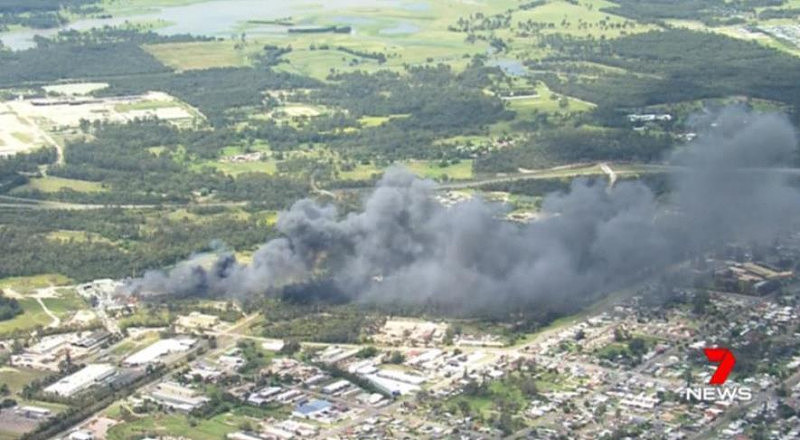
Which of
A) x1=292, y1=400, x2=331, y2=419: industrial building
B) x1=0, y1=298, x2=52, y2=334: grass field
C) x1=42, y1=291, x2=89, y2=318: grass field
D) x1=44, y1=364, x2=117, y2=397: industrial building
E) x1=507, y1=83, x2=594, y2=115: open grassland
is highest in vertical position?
x1=507, y1=83, x2=594, y2=115: open grassland

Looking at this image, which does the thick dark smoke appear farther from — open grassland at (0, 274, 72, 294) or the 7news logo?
the 7news logo

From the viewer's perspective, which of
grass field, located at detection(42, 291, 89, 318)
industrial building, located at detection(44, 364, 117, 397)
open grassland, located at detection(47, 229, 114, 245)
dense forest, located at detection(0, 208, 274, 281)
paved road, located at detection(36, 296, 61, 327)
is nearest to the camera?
industrial building, located at detection(44, 364, 117, 397)

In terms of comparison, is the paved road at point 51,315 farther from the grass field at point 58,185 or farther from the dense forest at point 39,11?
the dense forest at point 39,11

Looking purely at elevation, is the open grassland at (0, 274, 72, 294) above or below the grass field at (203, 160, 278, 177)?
below

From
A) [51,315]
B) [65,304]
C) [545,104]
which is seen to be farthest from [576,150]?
[51,315]

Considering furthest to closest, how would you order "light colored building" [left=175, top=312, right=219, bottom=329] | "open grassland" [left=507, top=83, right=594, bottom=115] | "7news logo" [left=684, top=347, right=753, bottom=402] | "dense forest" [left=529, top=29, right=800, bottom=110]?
"dense forest" [left=529, top=29, right=800, bottom=110] < "open grassland" [left=507, top=83, right=594, bottom=115] < "light colored building" [left=175, top=312, right=219, bottom=329] < "7news logo" [left=684, top=347, right=753, bottom=402]

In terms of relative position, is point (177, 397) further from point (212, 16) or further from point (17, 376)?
point (212, 16)

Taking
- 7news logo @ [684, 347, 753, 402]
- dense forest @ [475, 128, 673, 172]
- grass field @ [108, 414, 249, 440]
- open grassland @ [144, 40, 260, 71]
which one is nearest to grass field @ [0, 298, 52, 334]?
grass field @ [108, 414, 249, 440]

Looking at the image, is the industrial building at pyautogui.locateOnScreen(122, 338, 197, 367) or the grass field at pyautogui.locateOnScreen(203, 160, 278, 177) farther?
the grass field at pyautogui.locateOnScreen(203, 160, 278, 177)
